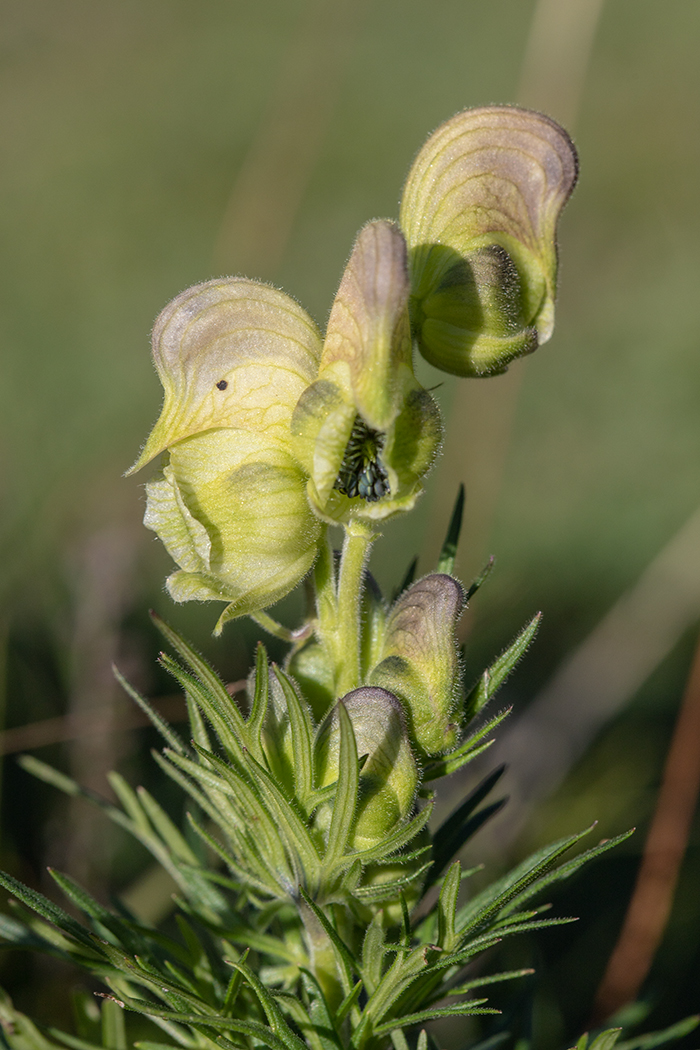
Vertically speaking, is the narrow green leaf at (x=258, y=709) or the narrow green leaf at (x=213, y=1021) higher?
the narrow green leaf at (x=258, y=709)

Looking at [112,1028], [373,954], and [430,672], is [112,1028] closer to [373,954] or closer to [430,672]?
[373,954]

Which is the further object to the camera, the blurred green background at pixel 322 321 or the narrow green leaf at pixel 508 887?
the blurred green background at pixel 322 321

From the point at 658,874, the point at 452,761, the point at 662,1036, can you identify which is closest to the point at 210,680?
the point at 452,761

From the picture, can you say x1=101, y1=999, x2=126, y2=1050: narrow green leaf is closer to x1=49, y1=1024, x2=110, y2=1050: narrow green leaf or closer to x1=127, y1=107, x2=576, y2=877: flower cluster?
x1=49, y1=1024, x2=110, y2=1050: narrow green leaf

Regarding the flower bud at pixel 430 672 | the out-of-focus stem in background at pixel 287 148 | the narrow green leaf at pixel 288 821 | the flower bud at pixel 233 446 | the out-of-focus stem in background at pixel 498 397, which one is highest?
the out-of-focus stem in background at pixel 287 148

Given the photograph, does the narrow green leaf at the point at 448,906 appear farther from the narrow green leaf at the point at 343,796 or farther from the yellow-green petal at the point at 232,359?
the yellow-green petal at the point at 232,359

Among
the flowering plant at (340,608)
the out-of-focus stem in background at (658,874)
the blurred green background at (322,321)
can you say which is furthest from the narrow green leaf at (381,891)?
the out-of-focus stem in background at (658,874)
